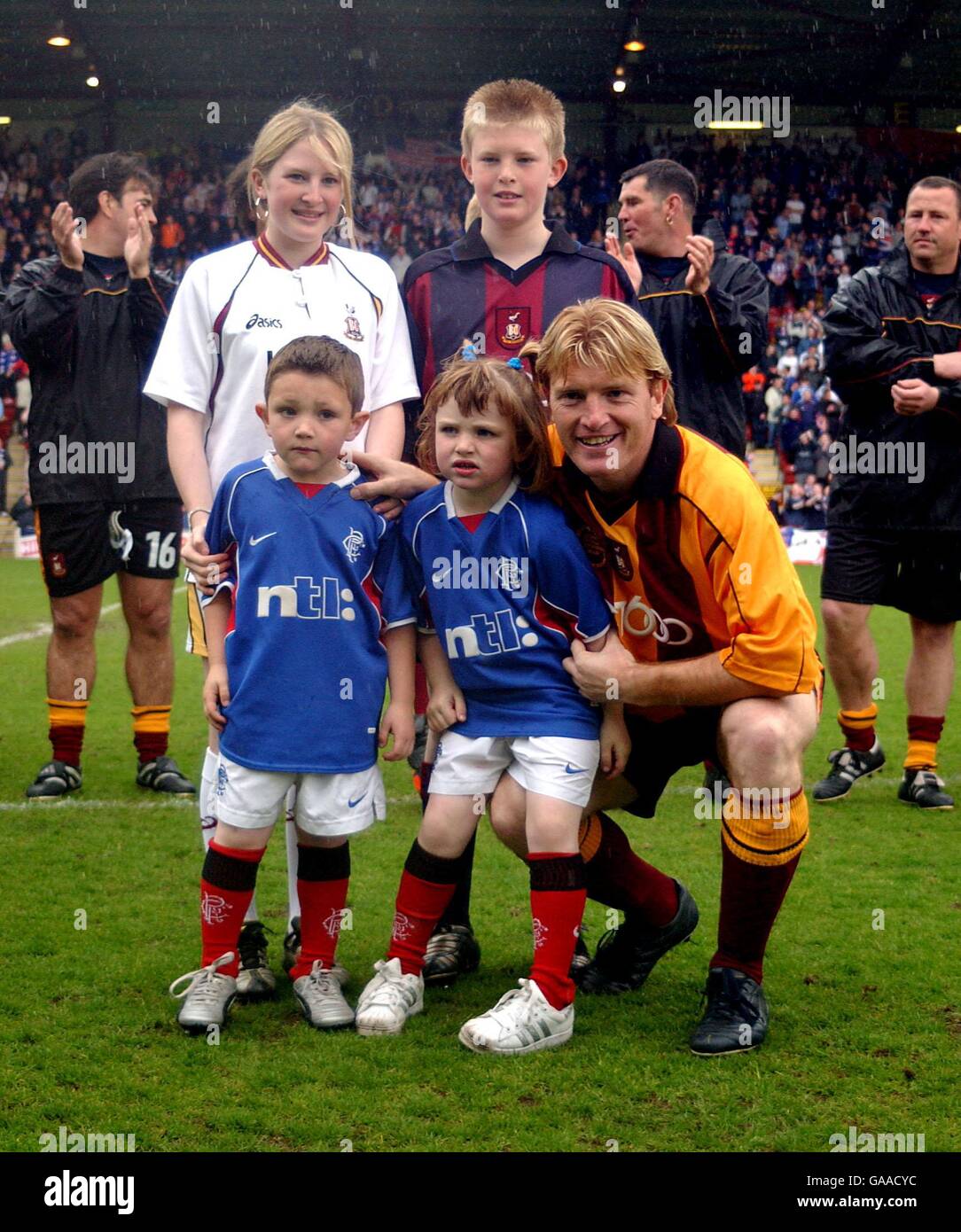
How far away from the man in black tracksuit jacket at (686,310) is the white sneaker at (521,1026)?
274cm

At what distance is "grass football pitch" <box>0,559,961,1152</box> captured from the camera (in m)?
2.57

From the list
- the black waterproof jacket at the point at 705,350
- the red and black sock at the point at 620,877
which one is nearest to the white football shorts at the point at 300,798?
the red and black sock at the point at 620,877

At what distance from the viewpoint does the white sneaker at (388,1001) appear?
303 centimetres

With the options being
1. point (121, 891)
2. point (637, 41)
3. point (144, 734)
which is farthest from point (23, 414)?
point (121, 891)

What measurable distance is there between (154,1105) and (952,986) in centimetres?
187

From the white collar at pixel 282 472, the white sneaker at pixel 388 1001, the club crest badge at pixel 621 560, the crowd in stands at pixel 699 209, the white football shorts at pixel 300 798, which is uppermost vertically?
the crowd in stands at pixel 699 209

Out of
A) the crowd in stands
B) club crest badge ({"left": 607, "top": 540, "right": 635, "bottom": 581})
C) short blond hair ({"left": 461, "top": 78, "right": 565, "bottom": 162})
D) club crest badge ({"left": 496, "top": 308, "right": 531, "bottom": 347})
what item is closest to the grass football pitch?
club crest badge ({"left": 607, "top": 540, "right": 635, "bottom": 581})

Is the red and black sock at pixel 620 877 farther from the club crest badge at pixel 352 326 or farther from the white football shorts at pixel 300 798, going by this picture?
the club crest badge at pixel 352 326

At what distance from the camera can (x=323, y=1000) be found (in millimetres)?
3098

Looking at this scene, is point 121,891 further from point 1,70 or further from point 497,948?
point 1,70

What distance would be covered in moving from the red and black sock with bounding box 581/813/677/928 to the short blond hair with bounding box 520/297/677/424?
40.2 inches

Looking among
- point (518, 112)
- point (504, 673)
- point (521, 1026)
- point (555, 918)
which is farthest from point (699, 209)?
point (521, 1026)

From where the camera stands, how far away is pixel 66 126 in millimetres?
26375

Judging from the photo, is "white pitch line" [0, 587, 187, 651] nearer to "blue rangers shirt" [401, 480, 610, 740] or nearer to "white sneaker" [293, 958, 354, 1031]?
"white sneaker" [293, 958, 354, 1031]
